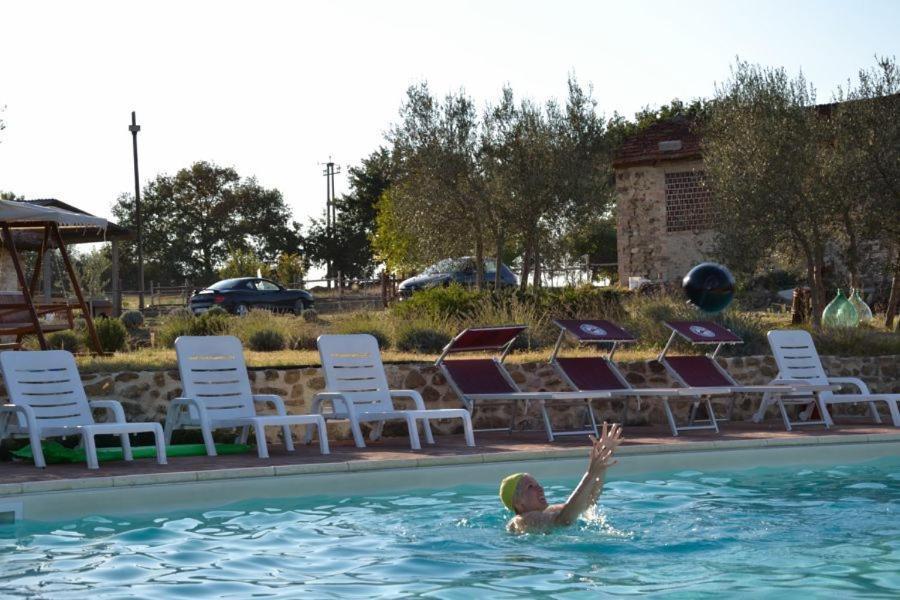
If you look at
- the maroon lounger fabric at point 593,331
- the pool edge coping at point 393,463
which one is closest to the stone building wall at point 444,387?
the maroon lounger fabric at point 593,331

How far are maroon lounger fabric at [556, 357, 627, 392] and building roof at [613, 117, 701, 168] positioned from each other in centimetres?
1810

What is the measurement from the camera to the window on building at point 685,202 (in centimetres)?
2931

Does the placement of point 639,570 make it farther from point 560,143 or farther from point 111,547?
point 560,143

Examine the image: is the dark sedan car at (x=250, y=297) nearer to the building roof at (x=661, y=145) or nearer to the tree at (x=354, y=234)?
the building roof at (x=661, y=145)

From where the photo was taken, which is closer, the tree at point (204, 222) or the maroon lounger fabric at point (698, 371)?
the maroon lounger fabric at point (698, 371)

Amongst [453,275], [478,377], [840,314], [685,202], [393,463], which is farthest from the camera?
[685,202]

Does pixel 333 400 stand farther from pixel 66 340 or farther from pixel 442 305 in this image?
pixel 66 340

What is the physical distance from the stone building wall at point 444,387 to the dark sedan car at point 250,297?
17.6 metres

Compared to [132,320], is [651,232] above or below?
above

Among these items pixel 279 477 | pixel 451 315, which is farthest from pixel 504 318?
pixel 279 477

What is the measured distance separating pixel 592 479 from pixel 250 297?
80.9 ft

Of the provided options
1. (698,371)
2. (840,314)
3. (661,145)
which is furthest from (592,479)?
(661,145)

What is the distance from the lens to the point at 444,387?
1220cm

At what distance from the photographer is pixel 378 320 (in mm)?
16562
